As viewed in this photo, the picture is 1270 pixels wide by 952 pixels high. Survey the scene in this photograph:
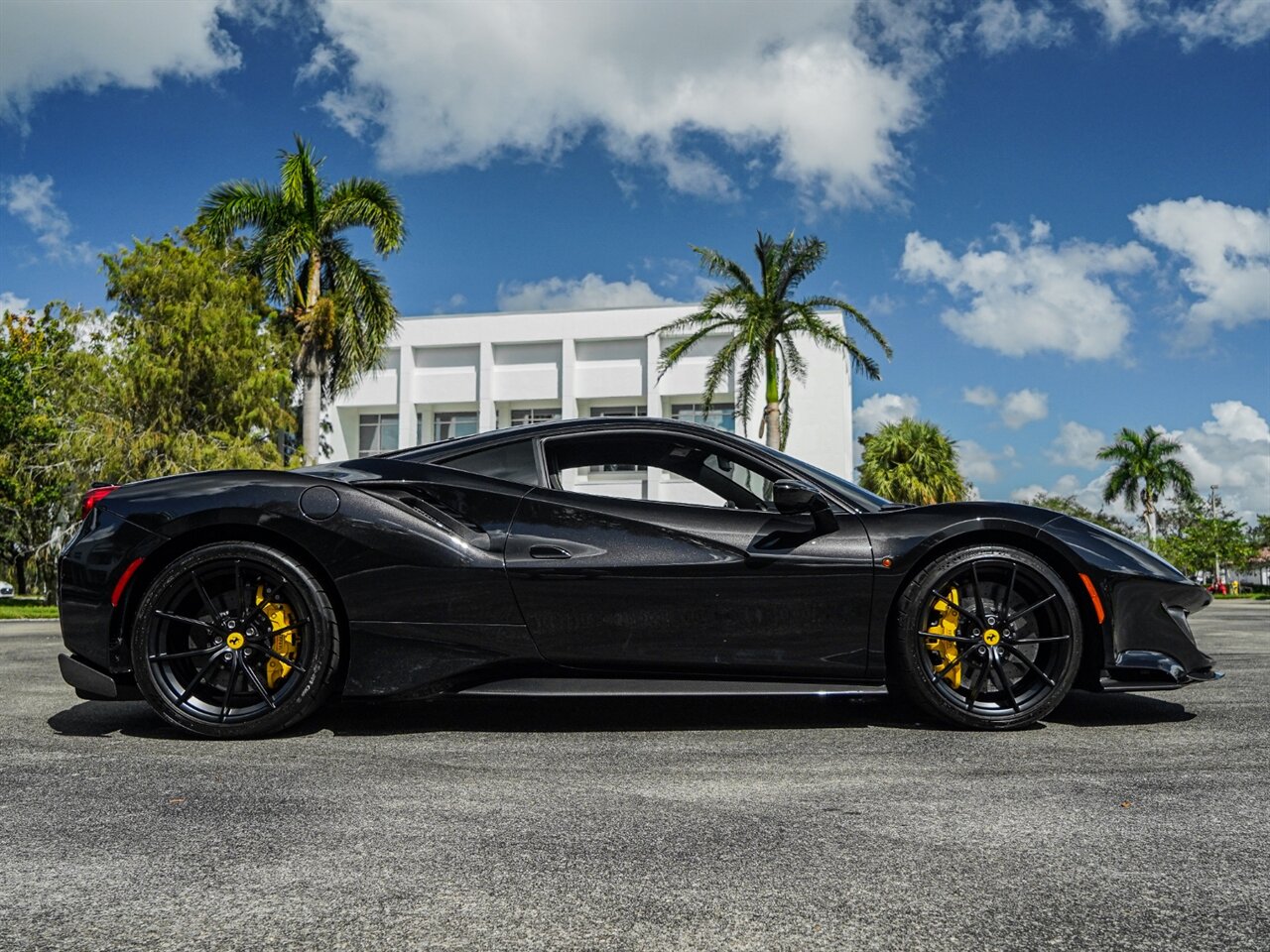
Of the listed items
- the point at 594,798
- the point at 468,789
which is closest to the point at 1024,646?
the point at 594,798

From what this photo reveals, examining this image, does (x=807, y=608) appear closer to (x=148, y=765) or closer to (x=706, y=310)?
(x=148, y=765)

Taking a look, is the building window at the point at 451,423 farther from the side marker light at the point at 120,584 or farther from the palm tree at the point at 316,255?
the side marker light at the point at 120,584

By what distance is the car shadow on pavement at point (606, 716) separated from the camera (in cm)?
401

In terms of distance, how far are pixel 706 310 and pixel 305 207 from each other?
991 cm

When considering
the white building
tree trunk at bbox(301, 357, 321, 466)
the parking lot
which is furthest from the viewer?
the white building

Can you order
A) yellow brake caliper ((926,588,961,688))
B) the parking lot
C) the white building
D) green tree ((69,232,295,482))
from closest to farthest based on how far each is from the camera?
the parking lot → yellow brake caliper ((926,588,961,688)) → green tree ((69,232,295,482)) → the white building

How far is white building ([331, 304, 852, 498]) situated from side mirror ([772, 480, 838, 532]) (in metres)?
34.5

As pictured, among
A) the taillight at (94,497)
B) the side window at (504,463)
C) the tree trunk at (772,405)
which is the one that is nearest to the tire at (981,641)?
the side window at (504,463)

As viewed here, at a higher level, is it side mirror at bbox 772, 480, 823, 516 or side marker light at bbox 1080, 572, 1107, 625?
side mirror at bbox 772, 480, 823, 516

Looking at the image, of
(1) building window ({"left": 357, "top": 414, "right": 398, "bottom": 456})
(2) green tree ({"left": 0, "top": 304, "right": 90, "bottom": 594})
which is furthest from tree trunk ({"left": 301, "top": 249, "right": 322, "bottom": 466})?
(1) building window ({"left": 357, "top": 414, "right": 398, "bottom": 456})

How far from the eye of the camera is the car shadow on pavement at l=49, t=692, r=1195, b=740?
158 inches

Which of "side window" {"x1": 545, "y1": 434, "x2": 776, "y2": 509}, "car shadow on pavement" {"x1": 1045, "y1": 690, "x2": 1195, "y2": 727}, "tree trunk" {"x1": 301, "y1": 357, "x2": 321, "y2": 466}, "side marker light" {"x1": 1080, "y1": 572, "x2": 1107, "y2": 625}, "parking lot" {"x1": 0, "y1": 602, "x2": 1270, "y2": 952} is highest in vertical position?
"tree trunk" {"x1": 301, "y1": 357, "x2": 321, "y2": 466}

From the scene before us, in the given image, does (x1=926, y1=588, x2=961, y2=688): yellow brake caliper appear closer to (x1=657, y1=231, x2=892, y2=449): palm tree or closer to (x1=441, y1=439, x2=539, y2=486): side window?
(x1=441, y1=439, x2=539, y2=486): side window

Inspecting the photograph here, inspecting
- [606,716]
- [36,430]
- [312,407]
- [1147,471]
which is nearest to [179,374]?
[312,407]
